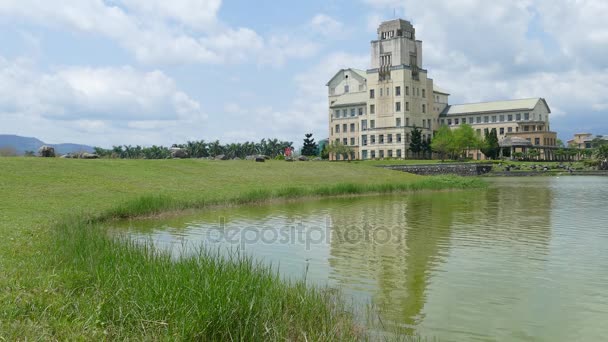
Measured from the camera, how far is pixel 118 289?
27.1 ft

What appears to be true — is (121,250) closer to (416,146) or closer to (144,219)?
(144,219)

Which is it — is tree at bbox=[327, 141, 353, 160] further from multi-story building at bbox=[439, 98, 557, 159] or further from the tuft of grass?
the tuft of grass

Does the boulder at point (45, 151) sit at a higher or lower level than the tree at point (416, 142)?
lower

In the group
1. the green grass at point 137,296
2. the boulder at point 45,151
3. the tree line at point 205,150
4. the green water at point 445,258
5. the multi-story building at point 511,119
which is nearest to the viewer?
the green grass at point 137,296

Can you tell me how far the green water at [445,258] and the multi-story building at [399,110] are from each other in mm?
91876

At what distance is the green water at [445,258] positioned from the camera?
30.0ft

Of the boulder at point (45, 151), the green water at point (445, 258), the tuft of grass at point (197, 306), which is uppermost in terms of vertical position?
the boulder at point (45, 151)

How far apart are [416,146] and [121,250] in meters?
106

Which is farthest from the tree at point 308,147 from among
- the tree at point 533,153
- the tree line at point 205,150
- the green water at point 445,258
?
the green water at point 445,258

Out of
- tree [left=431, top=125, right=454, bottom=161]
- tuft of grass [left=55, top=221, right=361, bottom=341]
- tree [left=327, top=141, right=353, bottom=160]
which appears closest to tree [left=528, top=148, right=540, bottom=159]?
tree [left=431, top=125, right=454, bottom=161]
